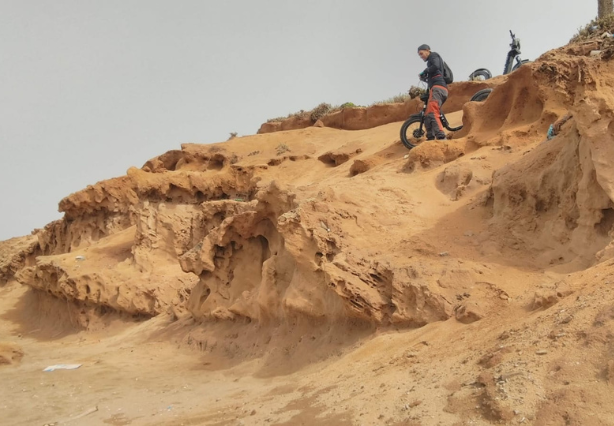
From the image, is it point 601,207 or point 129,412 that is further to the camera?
point 129,412

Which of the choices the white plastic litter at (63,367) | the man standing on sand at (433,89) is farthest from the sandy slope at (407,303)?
the man standing on sand at (433,89)

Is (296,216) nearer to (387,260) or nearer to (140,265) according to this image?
(387,260)

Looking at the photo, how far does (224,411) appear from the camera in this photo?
4.27 metres

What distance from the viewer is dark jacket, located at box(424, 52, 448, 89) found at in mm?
9000

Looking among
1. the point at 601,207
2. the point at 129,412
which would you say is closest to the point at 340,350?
the point at 129,412

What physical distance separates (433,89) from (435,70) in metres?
0.37

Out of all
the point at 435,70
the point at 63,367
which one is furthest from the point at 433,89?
the point at 63,367

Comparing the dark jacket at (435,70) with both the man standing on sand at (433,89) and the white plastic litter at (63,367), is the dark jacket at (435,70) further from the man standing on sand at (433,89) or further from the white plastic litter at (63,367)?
the white plastic litter at (63,367)

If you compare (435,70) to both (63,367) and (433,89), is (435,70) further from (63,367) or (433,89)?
(63,367)

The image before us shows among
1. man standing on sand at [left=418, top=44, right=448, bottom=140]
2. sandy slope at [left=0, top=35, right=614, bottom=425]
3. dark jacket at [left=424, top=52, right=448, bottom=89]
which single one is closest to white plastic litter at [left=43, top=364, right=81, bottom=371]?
sandy slope at [left=0, top=35, right=614, bottom=425]

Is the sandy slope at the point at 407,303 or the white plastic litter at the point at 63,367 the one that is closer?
the sandy slope at the point at 407,303

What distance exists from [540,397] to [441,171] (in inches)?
193

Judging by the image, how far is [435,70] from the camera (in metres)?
9.05

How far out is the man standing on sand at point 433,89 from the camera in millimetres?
8790
